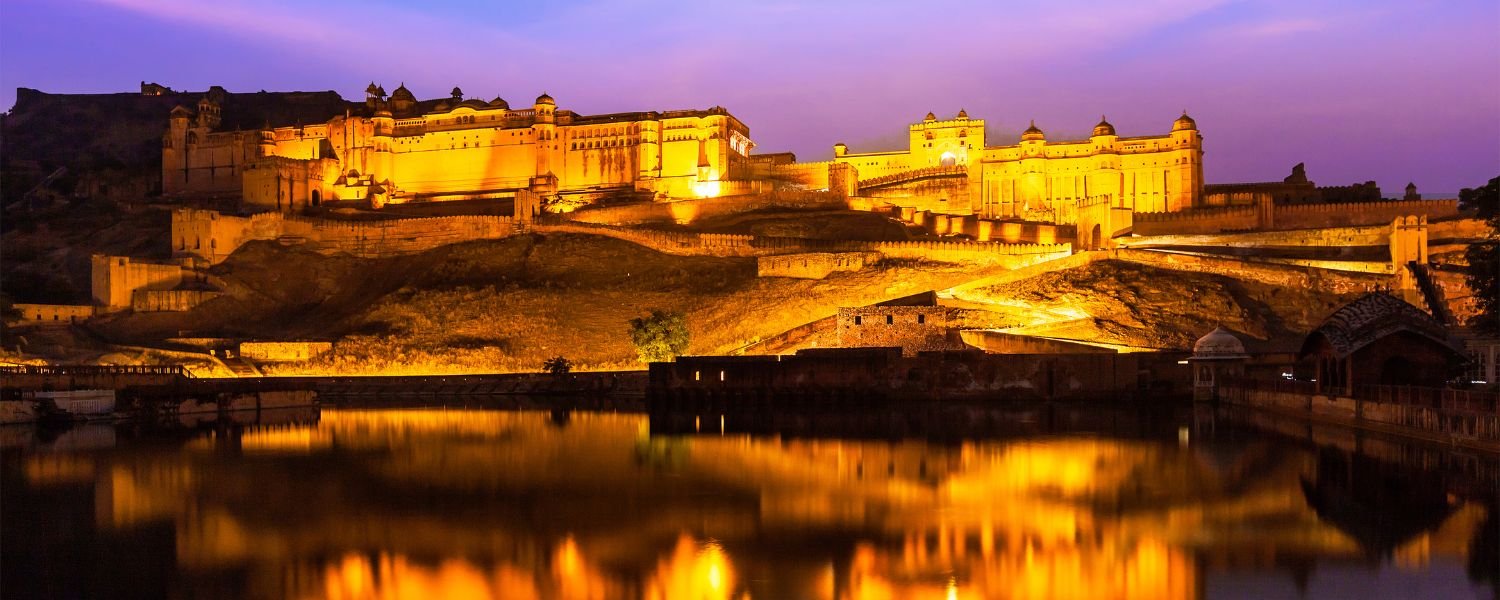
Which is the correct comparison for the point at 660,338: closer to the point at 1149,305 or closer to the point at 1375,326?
the point at 1149,305

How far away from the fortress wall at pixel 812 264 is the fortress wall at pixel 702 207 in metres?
15.3

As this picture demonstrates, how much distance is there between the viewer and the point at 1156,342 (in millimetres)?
48062

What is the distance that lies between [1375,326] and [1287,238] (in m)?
41.8

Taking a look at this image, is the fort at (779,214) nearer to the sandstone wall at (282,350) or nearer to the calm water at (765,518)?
the sandstone wall at (282,350)

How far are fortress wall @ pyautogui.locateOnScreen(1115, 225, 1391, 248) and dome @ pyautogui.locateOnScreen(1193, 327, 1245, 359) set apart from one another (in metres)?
27.6

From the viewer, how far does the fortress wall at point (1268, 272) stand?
5525 cm

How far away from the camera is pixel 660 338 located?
5325 cm

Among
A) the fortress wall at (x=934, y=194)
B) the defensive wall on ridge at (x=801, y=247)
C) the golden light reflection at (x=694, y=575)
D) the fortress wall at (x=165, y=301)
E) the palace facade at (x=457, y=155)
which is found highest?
the palace facade at (x=457, y=155)

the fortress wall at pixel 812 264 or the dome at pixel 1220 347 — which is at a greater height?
the fortress wall at pixel 812 264

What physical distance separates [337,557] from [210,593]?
2.07 metres

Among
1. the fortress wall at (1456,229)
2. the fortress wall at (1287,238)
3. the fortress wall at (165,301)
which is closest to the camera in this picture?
the fortress wall at (165,301)

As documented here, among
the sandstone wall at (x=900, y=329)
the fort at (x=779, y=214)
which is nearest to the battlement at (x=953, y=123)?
the fort at (x=779, y=214)

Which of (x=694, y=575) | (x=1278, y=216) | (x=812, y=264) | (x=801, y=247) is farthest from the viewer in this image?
(x=1278, y=216)

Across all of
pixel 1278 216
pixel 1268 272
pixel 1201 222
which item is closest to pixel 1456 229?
pixel 1278 216
